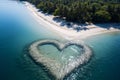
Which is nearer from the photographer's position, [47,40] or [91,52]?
[91,52]

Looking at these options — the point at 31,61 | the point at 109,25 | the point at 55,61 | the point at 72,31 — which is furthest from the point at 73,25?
the point at 31,61

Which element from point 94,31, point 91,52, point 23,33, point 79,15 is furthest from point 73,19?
point 91,52

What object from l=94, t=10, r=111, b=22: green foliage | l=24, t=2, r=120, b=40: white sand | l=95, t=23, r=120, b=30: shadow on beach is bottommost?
l=95, t=23, r=120, b=30: shadow on beach

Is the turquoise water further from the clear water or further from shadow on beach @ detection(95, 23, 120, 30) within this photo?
shadow on beach @ detection(95, 23, 120, 30)

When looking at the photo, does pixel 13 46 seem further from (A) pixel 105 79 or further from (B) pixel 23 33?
(A) pixel 105 79

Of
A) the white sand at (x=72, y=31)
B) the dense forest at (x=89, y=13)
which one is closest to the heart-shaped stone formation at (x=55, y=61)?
the white sand at (x=72, y=31)

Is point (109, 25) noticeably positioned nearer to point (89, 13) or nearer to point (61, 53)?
point (89, 13)

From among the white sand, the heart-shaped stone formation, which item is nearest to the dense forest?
the white sand
